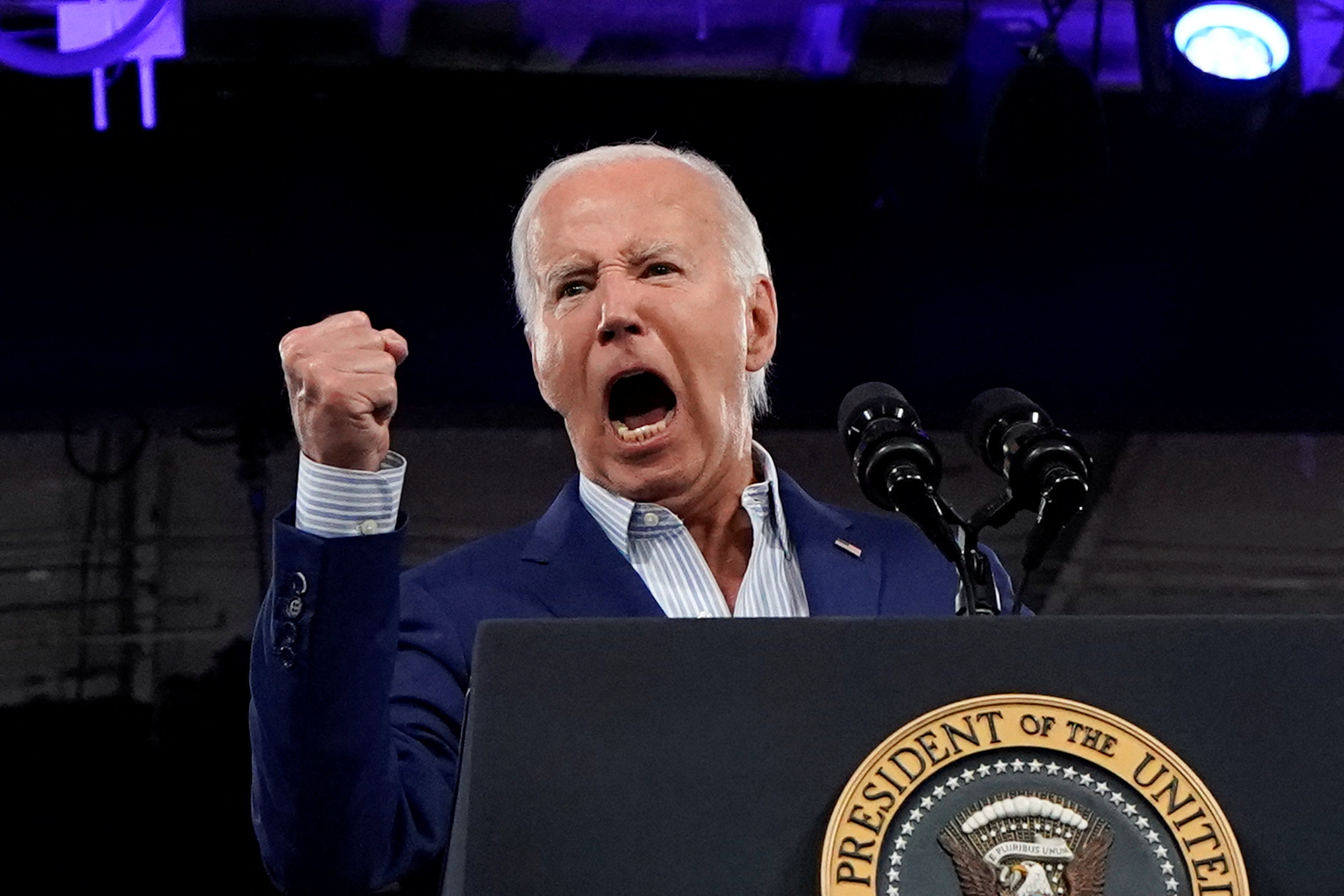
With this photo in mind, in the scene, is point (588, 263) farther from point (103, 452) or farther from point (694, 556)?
point (103, 452)

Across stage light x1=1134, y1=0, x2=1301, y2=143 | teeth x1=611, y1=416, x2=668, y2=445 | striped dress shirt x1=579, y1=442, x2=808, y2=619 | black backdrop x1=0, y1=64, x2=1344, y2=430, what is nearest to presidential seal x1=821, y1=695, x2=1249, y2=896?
striped dress shirt x1=579, y1=442, x2=808, y2=619

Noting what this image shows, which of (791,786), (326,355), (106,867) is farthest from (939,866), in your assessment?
(106,867)

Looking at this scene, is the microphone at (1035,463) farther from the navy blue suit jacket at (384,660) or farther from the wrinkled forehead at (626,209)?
the wrinkled forehead at (626,209)

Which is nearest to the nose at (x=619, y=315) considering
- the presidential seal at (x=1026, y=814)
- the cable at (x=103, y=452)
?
the cable at (x=103, y=452)

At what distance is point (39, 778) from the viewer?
2.39 metres

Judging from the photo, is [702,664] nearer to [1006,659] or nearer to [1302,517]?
[1006,659]

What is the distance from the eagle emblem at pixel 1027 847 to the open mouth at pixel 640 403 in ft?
3.51

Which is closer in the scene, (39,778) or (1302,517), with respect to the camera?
(39,778)

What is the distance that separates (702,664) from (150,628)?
1691 mm

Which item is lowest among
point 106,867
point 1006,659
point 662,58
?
point 106,867

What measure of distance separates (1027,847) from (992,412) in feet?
1.74

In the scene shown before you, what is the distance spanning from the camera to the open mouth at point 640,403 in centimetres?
200

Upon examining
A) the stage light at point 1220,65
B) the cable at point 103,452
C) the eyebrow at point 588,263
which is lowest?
the cable at point 103,452

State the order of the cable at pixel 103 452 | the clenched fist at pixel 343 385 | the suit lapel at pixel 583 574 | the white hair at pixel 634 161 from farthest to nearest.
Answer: the cable at pixel 103 452 → the white hair at pixel 634 161 → the suit lapel at pixel 583 574 → the clenched fist at pixel 343 385
